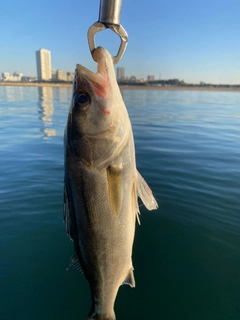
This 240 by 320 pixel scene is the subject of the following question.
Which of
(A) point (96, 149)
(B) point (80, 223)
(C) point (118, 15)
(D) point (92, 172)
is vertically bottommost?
(B) point (80, 223)

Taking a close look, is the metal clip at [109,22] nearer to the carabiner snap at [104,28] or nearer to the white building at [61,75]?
the carabiner snap at [104,28]

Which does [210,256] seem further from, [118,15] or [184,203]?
[118,15]

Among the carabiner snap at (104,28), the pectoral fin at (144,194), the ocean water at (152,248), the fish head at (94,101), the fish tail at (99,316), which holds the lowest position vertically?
the ocean water at (152,248)

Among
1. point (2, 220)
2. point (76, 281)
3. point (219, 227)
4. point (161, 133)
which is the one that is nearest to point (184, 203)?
point (219, 227)

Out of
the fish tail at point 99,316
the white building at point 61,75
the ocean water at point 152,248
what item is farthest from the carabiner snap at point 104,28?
the white building at point 61,75

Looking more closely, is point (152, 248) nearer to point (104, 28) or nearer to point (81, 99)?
point (81, 99)
